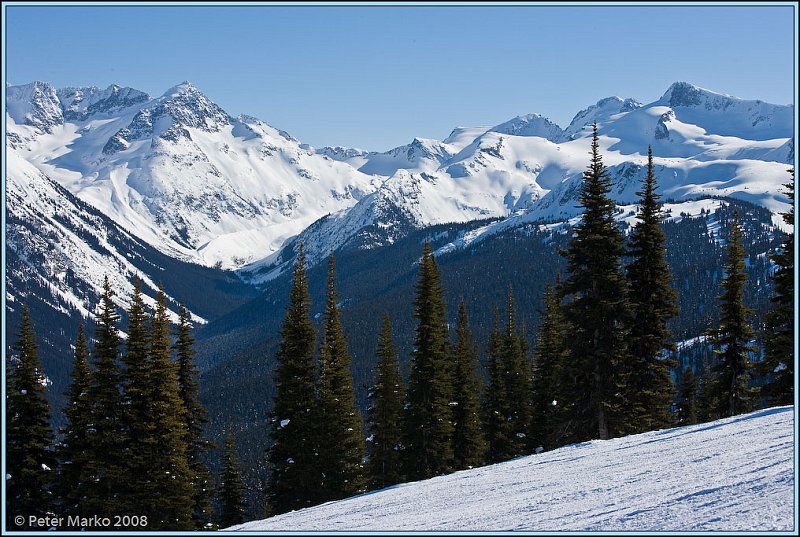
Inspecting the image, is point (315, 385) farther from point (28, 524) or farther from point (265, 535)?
point (265, 535)

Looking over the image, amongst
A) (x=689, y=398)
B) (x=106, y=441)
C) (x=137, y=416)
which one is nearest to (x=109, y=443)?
(x=106, y=441)

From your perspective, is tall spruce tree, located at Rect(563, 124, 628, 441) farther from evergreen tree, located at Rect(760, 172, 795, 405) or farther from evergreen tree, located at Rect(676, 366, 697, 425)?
evergreen tree, located at Rect(676, 366, 697, 425)

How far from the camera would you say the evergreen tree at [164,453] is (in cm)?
3125

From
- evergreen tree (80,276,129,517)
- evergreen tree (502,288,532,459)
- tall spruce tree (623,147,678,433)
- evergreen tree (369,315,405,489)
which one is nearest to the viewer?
evergreen tree (80,276,129,517)

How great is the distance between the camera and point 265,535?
19.5m

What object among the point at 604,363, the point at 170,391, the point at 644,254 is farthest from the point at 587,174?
the point at 170,391

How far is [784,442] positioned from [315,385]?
1050 inches

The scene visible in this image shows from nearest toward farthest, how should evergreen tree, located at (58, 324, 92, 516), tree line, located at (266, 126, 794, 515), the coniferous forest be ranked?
the coniferous forest
evergreen tree, located at (58, 324, 92, 516)
tree line, located at (266, 126, 794, 515)

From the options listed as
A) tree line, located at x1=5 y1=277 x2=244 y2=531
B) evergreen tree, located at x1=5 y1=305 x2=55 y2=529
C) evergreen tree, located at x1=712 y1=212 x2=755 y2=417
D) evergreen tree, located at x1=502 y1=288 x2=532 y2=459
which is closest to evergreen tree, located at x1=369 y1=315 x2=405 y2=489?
evergreen tree, located at x1=502 y1=288 x2=532 y2=459

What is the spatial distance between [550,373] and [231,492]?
80.2 feet

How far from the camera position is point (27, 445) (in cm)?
3184

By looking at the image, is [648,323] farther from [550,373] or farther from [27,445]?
[27,445]

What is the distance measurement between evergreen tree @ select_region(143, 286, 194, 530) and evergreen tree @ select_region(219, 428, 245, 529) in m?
16.7

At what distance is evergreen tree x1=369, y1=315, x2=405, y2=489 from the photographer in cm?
4812
